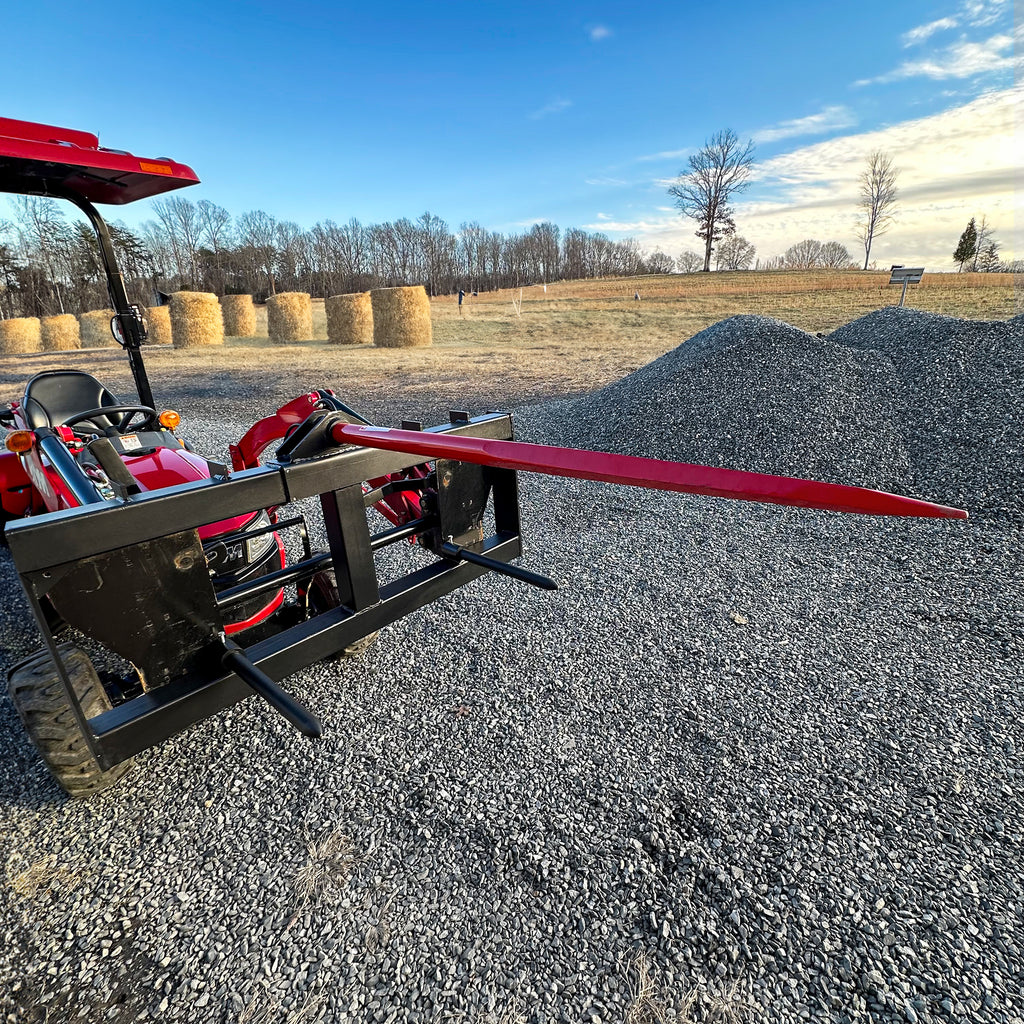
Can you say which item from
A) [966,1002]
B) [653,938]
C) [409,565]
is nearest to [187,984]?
[653,938]

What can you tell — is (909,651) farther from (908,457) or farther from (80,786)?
(80,786)

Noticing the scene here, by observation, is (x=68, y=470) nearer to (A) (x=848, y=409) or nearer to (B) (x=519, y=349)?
(A) (x=848, y=409)

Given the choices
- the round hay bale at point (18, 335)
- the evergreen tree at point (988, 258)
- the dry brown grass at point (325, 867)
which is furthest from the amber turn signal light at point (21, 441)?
the evergreen tree at point (988, 258)

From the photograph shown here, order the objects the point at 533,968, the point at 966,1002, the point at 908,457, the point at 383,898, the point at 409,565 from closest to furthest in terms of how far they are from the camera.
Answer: the point at 966,1002, the point at 533,968, the point at 383,898, the point at 409,565, the point at 908,457

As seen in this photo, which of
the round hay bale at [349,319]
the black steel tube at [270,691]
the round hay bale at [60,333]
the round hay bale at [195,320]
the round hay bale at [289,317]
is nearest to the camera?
the black steel tube at [270,691]

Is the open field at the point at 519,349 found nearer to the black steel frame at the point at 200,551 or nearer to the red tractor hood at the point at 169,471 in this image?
the red tractor hood at the point at 169,471

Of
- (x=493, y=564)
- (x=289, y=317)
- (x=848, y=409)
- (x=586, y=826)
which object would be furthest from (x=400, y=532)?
(x=289, y=317)

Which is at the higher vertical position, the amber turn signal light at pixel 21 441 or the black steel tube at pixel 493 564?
the amber turn signal light at pixel 21 441

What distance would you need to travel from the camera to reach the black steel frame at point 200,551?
4.89 feet

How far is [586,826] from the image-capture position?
6.57ft

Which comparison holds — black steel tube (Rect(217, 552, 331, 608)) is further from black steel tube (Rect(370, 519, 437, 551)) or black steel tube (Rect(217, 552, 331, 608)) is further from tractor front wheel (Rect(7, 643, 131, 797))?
tractor front wheel (Rect(7, 643, 131, 797))

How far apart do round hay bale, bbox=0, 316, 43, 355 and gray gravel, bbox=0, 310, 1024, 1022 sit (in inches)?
1162

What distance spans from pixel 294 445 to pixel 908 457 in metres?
5.35

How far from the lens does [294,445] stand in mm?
1966
